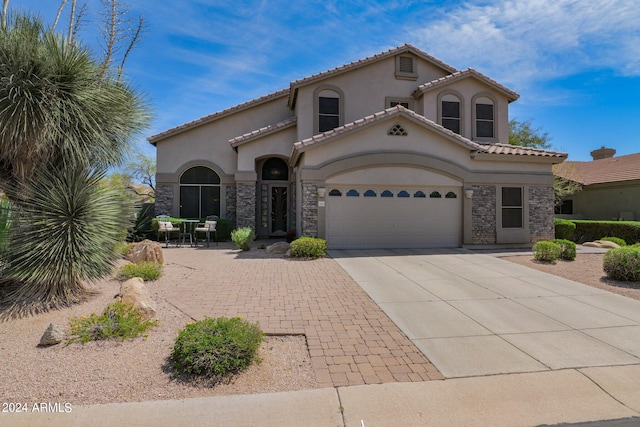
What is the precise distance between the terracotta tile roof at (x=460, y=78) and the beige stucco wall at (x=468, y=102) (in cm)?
23

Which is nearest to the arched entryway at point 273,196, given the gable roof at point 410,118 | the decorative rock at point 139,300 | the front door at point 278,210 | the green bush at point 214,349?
the front door at point 278,210

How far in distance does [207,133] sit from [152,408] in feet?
53.3

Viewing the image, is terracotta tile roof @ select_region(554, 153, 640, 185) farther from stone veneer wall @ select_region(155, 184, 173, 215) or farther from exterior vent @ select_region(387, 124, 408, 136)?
stone veneer wall @ select_region(155, 184, 173, 215)

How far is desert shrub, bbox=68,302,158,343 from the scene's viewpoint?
4844 millimetres

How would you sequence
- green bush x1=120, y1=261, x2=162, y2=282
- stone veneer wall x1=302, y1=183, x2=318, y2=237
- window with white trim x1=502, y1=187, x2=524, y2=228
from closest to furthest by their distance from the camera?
green bush x1=120, y1=261, x2=162, y2=282 < stone veneer wall x1=302, y1=183, x2=318, y2=237 < window with white trim x1=502, y1=187, x2=524, y2=228

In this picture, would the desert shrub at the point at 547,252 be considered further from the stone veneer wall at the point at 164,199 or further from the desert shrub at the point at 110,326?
the stone veneer wall at the point at 164,199

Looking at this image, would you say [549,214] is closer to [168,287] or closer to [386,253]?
[386,253]

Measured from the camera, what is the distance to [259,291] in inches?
296

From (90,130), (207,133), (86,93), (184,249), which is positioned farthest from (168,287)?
(207,133)

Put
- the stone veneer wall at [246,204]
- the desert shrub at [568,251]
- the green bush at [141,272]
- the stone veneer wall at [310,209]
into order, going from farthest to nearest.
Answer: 1. the stone veneer wall at [246,204]
2. the stone veneer wall at [310,209]
3. the desert shrub at [568,251]
4. the green bush at [141,272]

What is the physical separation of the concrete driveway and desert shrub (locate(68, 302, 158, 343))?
13.6ft

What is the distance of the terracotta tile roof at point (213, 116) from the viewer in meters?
17.1

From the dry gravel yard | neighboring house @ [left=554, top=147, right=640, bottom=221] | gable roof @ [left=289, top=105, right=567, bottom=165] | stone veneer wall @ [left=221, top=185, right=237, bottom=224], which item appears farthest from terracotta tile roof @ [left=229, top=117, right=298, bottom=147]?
neighboring house @ [left=554, top=147, right=640, bottom=221]

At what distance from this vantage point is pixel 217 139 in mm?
17969
